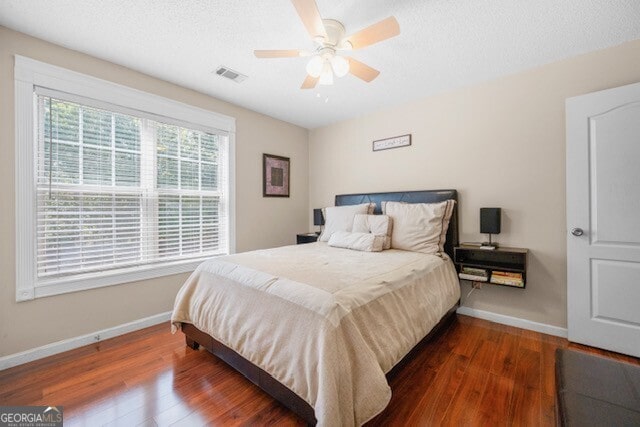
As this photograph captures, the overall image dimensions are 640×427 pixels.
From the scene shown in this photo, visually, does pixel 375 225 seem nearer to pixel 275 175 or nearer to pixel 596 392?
pixel 275 175

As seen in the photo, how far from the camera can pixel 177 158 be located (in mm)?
2918

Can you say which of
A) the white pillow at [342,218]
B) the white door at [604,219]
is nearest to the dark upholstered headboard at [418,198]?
the white pillow at [342,218]

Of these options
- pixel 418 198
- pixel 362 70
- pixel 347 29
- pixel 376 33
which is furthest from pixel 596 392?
pixel 347 29

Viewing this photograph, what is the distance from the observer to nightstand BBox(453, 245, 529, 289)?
2.40 m

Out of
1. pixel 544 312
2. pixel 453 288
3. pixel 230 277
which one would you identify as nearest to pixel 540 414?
pixel 453 288

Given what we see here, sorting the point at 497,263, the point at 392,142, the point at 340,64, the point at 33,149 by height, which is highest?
the point at 340,64

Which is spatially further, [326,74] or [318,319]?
[326,74]

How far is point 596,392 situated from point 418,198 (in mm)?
2306

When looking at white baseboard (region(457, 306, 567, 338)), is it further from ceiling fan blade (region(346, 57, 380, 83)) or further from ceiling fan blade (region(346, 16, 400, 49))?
ceiling fan blade (region(346, 16, 400, 49))

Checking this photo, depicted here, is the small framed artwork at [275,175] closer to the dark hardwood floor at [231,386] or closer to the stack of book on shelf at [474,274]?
the dark hardwood floor at [231,386]

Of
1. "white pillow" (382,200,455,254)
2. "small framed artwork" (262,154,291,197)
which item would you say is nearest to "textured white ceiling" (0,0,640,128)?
"small framed artwork" (262,154,291,197)

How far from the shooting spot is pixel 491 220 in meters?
2.53

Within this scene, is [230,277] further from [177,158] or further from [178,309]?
[177,158]

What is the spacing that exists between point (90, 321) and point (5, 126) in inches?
66.6
